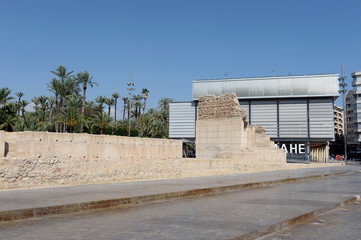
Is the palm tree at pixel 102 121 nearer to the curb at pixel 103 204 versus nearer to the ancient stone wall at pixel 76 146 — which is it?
the ancient stone wall at pixel 76 146

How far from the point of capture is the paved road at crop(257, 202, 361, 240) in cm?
559

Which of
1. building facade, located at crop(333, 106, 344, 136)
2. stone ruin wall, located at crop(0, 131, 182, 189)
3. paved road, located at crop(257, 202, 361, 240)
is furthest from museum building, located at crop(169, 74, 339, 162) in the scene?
paved road, located at crop(257, 202, 361, 240)

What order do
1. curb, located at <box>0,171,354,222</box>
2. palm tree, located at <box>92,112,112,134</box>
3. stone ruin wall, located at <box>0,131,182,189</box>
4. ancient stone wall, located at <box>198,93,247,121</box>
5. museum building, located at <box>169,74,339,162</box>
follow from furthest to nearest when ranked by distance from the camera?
1. museum building, located at <box>169,74,339,162</box>
2. palm tree, located at <box>92,112,112,134</box>
3. ancient stone wall, located at <box>198,93,247,121</box>
4. stone ruin wall, located at <box>0,131,182,189</box>
5. curb, located at <box>0,171,354,222</box>

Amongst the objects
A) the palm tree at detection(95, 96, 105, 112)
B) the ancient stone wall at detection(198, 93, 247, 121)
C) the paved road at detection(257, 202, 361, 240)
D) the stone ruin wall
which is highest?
the palm tree at detection(95, 96, 105, 112)

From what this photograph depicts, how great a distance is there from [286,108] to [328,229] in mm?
65539

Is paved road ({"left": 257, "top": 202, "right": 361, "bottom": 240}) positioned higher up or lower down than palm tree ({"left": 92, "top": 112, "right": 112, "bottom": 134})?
lower down

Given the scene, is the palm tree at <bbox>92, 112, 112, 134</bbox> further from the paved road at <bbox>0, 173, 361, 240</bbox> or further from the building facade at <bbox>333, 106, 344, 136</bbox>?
the building facade at <bbox>333, 106, 344, 136</bbox>

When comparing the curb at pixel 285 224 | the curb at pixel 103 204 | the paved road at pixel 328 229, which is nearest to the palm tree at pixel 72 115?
the curb at pixel 103 204

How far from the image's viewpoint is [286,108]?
6925 centimetres

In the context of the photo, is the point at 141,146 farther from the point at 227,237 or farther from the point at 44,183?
the point at 227,237

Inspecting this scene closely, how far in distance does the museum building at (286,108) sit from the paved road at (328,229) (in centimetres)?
5795

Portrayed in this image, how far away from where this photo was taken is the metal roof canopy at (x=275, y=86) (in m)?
65.6

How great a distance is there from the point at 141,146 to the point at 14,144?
18.7ft

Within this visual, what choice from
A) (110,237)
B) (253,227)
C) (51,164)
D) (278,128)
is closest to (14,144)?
(51,164)
